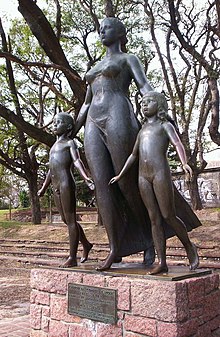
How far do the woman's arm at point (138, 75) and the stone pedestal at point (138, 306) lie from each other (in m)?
1.73

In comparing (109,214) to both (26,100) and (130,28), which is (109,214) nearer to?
(130,28)

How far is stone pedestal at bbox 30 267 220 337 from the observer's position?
3240 mm

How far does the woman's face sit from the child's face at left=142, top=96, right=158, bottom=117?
90 cm

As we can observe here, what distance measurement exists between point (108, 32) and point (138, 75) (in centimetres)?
58

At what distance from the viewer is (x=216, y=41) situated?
14281 mm

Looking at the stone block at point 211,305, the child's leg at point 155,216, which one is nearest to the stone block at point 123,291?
the child's leg at point 155,216

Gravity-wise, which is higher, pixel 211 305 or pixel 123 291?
pixel 123 291

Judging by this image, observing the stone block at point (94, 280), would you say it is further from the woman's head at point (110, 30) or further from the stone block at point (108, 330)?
the woman's head at point (110, 30)

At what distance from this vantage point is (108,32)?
Result: 4266 millimetres

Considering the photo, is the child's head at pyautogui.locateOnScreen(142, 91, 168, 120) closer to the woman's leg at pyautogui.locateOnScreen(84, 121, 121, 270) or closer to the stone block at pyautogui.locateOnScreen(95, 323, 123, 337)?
the woman's leg at pyautogui.locateOnScreen(84, 121, 121, 270)

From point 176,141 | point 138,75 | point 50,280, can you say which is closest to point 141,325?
point 50,280

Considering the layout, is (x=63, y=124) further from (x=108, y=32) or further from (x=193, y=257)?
(x=193, y=257)

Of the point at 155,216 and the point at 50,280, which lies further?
the point at 50,280

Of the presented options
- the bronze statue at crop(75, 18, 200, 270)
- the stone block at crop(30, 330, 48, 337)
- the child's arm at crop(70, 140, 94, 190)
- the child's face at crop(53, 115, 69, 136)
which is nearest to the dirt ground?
the stone block at crop(30, 330, 48, 337)
